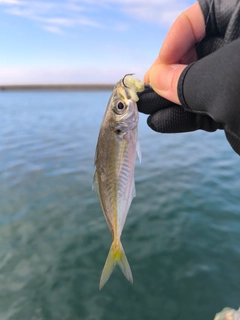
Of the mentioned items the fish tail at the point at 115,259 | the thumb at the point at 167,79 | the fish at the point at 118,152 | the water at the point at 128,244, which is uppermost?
the thumb at the point at 167,79

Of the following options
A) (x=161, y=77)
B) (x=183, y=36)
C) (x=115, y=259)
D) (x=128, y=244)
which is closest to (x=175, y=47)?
(x=183, y=36)

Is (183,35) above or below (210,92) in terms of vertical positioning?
above

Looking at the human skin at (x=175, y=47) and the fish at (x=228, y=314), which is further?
the fish at (x=228, y=314)

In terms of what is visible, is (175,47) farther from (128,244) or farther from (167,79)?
(128,244)

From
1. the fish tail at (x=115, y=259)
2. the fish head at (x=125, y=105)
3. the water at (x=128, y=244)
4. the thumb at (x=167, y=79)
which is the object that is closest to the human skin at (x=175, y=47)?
the thumb at (x=167, y=79)

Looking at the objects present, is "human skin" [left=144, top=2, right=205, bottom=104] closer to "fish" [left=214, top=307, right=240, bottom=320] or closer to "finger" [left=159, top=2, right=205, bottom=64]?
"finger" [left=159, top=2, right=205, bottom=64]

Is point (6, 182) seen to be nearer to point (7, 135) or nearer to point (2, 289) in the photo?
point (2, 289)

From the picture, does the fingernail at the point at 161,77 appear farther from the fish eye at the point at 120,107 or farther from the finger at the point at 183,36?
the fish eye at the point at 120,107
